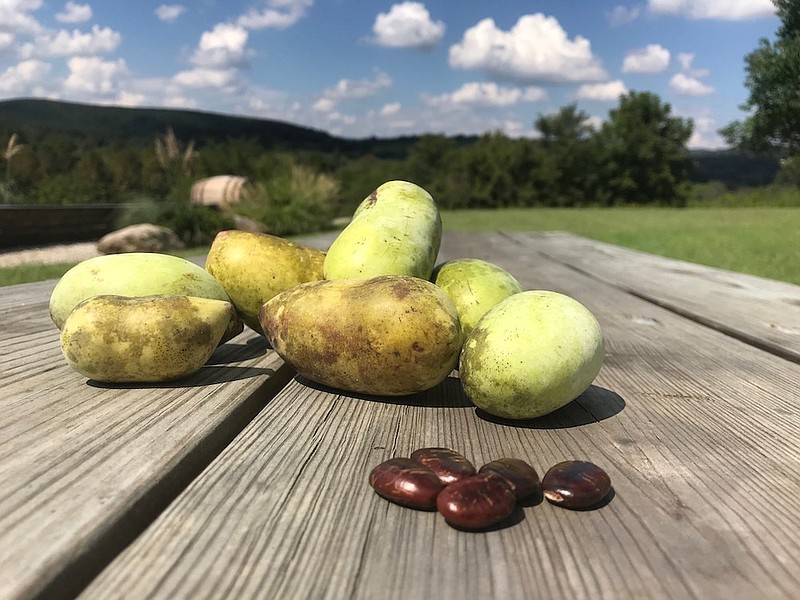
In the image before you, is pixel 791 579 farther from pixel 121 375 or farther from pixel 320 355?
pixel 121 375

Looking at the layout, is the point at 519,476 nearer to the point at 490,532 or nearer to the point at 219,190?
the point at 490,532

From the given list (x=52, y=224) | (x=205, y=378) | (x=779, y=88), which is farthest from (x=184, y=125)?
(x=205, y=378)

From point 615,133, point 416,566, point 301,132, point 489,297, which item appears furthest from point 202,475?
point 301,132

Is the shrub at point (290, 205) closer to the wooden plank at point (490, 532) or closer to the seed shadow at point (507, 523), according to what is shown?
the wooden plank at point (490, 532)

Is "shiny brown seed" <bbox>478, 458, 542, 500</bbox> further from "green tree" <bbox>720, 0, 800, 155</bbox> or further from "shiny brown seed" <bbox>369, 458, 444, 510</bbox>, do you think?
"green tree" <bbox>720, 0, 800, 155</bbox>

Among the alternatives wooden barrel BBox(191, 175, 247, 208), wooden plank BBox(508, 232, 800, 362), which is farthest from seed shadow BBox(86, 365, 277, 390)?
wooden barrel BBox(191, 175, 247, 208)

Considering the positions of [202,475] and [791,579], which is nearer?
[791,579]
